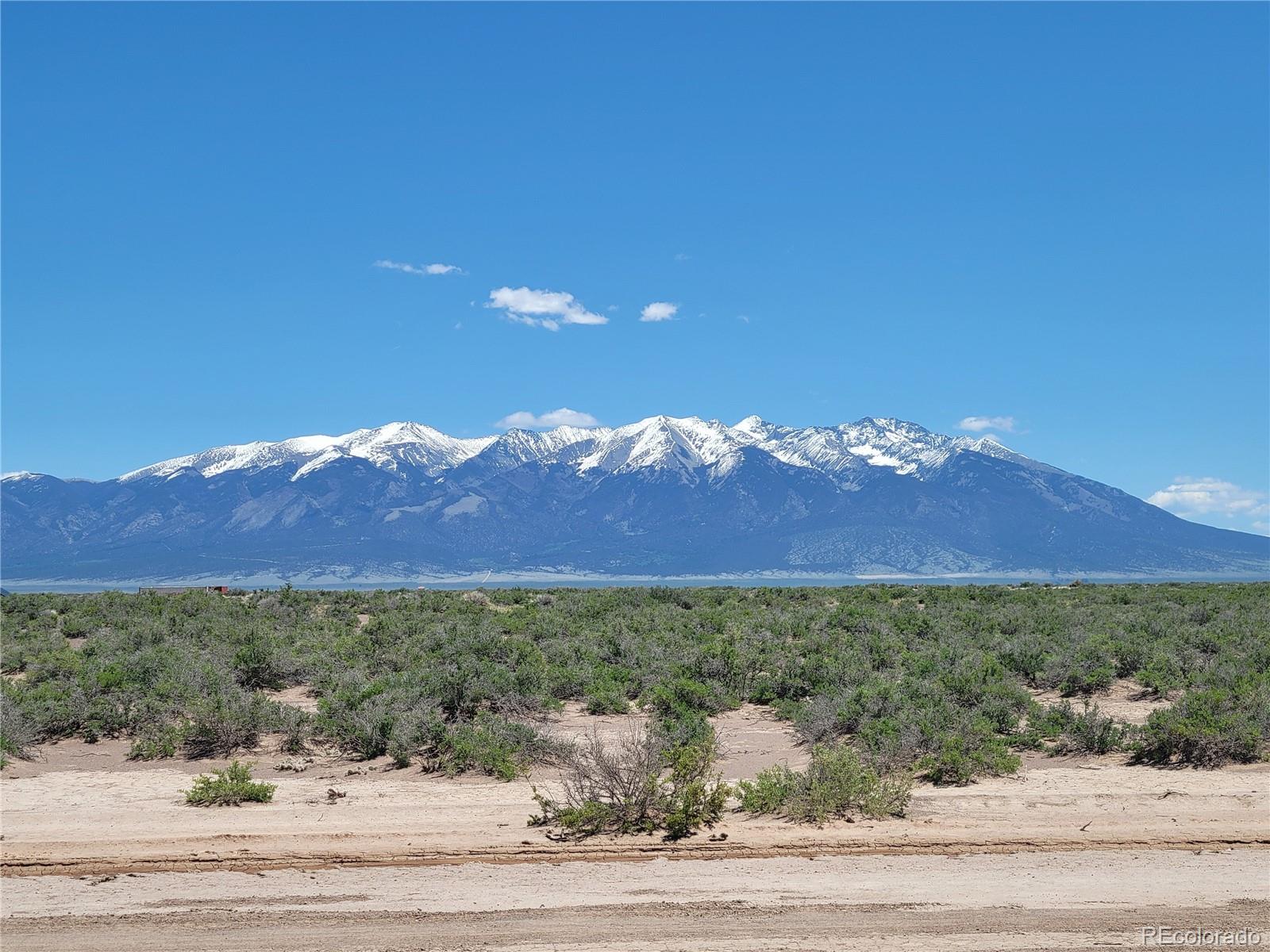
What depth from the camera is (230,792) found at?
12.6 m

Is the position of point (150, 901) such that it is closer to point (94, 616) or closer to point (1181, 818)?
point (1181, 818)

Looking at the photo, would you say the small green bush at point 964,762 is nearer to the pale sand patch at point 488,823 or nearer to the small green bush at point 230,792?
the pale sand patch at point 488,823

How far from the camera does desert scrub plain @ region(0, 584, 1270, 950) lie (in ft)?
29.1

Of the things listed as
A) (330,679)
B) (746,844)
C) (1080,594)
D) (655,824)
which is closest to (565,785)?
(655,824)

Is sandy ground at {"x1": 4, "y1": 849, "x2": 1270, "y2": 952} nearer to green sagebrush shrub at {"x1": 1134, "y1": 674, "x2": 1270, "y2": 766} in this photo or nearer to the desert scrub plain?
the desert scrub plain

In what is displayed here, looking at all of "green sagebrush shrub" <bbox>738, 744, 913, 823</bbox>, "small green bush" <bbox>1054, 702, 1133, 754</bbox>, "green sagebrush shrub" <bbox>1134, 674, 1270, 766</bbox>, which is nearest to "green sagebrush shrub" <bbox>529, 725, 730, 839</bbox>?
"green sagebrush shrub" <bbox>738, 744, 913, 823</bbox>

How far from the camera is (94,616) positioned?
32.2 meters

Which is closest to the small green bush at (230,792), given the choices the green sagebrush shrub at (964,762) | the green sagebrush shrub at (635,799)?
the green sagebrush shrub at (635,799)

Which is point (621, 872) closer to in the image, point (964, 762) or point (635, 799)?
point (635, 799)

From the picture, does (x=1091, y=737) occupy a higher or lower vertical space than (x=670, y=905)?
higher

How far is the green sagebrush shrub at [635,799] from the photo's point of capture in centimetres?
1107

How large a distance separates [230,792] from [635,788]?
5595 millimetres

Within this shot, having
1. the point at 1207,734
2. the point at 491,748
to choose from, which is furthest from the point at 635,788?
the point at 1207,734

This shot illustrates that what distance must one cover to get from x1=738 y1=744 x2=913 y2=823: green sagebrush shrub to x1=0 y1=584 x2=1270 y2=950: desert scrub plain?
0.13 feet
